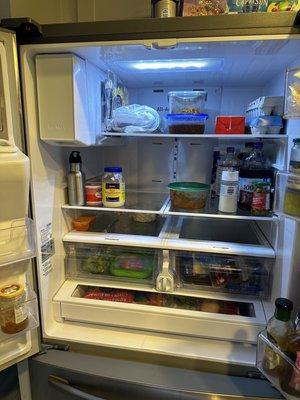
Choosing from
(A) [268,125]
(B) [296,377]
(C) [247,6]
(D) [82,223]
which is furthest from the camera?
(D) [82,223]

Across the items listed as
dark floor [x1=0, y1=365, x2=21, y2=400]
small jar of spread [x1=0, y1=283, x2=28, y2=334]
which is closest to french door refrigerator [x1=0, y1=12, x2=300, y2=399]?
small jar of spread [x1=0, y1=283, x2=28, y2=334]

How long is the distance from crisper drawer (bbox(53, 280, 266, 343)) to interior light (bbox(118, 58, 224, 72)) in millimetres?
892

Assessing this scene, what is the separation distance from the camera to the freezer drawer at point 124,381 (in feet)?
2.79

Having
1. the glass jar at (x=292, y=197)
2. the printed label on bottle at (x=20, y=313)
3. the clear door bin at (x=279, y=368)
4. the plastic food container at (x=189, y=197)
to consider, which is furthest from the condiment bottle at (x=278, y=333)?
the printed label on bottle at (x=20, y=313)

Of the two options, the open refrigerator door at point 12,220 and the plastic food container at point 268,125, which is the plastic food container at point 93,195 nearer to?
the open refrigerator door at point 12,220

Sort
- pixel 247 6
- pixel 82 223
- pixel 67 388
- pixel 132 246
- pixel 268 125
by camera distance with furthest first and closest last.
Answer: pixel 82 223, pixel 132 246, pixel 268 125, pixel 67 388, pixel 247 6

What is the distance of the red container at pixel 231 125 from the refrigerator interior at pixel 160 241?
5cm

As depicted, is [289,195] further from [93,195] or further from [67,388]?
[67,388]

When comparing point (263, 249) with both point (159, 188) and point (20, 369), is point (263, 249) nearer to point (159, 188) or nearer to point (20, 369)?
point (159, 188)

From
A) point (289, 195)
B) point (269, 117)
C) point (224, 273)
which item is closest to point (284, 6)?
point (269, 117)

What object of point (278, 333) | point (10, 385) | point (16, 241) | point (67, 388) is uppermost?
point (16, 241)

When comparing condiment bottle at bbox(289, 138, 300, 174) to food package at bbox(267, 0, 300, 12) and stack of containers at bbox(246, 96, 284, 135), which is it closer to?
stack of containers at bbox(246, 96, 284, 135)

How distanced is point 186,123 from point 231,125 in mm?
174

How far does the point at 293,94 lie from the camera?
2.42ft
